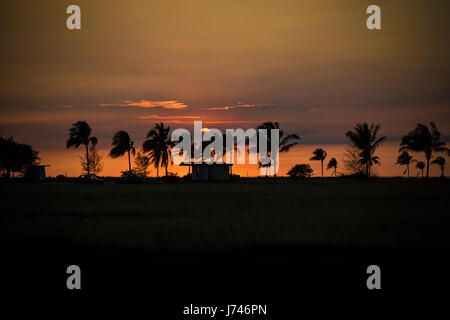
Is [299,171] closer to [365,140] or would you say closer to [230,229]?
[365,140]

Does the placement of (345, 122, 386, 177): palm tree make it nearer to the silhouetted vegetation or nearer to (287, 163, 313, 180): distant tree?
(287, 163, 313, 180): distant tree

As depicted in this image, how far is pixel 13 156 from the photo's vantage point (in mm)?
89938

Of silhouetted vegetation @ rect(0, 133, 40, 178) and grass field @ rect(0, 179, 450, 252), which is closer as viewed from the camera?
grass field @ rect(0, 179, 450, 252)

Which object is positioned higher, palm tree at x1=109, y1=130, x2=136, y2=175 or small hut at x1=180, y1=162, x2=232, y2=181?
palm tree at x1=109, y1=130, x2=136, y2=175

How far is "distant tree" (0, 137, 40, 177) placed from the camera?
89125 millimetres

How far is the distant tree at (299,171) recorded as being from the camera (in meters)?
88.2

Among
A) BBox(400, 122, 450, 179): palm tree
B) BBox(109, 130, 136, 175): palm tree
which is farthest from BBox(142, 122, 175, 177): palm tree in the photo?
BBox(400, 122, 450, 179): palm tree

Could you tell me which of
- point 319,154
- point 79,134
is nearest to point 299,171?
point 319,154

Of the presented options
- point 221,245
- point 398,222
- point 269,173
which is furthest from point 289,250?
point 269,173

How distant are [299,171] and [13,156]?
52.7m

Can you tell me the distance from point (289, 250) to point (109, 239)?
5602 millimetres

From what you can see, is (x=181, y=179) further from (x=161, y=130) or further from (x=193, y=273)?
(x=193, y=273)

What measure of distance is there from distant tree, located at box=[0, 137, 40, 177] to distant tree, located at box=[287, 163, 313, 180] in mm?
50532

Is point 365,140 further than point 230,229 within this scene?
Yes
